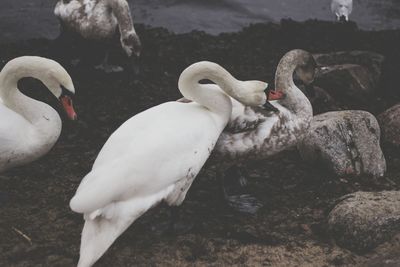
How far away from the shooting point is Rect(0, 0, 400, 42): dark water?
25.6 feet

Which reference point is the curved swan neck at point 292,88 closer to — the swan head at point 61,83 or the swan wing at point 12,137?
the swan head at point 61,83

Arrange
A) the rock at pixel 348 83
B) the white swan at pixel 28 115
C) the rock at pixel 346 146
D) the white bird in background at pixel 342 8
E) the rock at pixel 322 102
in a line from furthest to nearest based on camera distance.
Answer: the white bird in background at pixel 342 8 → the rock at pixel 348 83 → the rock at pixel 322 102 → the rock at pixel 346 146 → the white swan at pixel 28 115

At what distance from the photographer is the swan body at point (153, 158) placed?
10.7ft

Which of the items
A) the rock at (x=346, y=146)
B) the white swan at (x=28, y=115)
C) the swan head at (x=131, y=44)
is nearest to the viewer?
the white swan at (x=28, y=115)

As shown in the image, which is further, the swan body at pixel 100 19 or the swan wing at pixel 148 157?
the swan body at pixel 100 19

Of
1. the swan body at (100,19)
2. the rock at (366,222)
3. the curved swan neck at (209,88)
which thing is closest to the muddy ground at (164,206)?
the rock at (366,222)

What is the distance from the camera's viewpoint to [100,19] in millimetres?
6633

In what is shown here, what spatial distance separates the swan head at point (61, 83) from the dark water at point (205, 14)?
3683 mm

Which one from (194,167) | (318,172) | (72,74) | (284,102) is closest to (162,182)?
(194,167)

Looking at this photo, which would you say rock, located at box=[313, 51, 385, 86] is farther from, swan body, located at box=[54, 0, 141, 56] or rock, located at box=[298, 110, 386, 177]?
swan body, located at box=[54, 0, 141, 56]

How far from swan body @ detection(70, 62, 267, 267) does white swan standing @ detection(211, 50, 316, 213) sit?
4.7 inches

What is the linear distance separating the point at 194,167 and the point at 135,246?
708 mm

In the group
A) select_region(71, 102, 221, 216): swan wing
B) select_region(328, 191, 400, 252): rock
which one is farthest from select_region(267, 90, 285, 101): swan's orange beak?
select_region(328, 191, 400, 252): rock

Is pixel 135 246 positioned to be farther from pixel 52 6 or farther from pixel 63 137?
pixel 52 6
